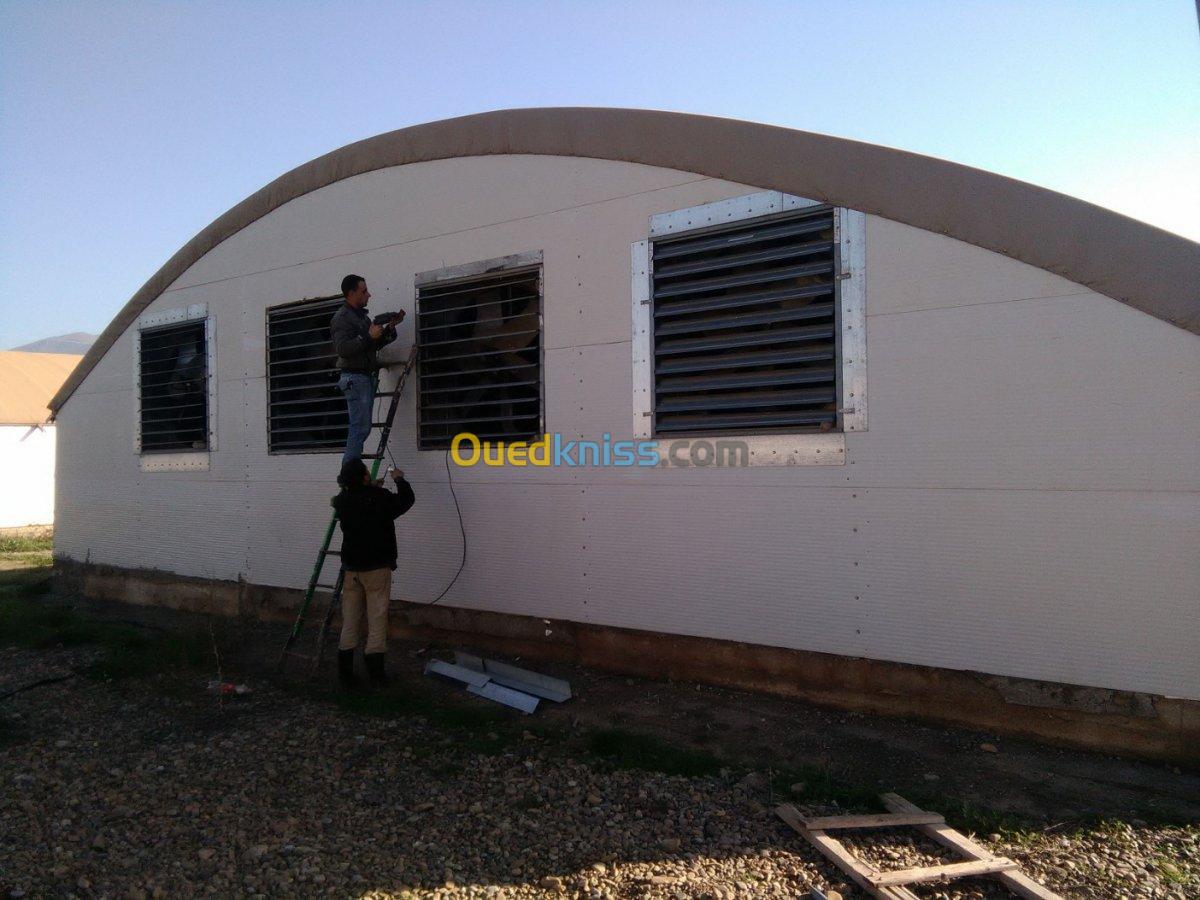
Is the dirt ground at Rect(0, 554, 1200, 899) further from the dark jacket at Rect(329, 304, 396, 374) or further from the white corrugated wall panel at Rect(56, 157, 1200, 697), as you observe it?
the dark jacket at Rect(329, 304, 396, 374)

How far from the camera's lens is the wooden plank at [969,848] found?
3.14 meters

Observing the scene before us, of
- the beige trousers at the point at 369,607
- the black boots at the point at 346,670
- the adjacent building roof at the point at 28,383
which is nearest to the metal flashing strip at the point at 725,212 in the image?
the beige trousers at the point at 369,607

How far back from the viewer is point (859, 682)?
495 centimetres

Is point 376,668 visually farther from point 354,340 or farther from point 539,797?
point 354,340

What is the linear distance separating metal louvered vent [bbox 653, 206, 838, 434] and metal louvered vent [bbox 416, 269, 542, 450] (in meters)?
1.20

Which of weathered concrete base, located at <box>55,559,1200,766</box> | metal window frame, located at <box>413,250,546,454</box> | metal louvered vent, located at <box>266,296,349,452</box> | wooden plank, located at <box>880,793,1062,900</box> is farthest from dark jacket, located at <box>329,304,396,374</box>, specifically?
wooden plank, located at <box>880,793,1062,900</box>

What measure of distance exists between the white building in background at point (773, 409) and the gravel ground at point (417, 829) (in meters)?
1.17

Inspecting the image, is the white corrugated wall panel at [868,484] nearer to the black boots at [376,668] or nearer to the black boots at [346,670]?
the black boots at [376,668]

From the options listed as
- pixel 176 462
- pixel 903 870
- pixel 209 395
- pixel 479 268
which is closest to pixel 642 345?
pixel 479 268

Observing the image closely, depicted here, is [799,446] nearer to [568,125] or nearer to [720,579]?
[720,579]

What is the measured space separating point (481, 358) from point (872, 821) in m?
4.44

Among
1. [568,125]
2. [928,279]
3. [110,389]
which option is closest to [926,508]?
[928,279]

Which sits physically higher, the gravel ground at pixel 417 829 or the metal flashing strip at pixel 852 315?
the metal flashing strip at pixel 852 315

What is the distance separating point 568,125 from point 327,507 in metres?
4.03
